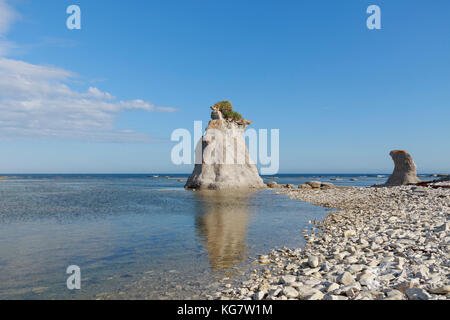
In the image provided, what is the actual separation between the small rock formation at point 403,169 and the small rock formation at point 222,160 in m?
20.3

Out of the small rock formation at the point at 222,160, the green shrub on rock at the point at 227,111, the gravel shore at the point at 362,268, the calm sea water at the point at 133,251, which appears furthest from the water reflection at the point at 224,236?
the green shrub on rock at the point at 227,111

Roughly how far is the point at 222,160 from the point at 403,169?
86.5 feet

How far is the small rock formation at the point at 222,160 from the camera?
46250 mm

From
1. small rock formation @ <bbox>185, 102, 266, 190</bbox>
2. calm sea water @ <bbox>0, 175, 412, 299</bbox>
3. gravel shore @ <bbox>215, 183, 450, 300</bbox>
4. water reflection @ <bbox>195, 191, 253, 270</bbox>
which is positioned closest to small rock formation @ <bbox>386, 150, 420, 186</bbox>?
small rock formation @ <bbox>185, 102, 266, 190</bbox>

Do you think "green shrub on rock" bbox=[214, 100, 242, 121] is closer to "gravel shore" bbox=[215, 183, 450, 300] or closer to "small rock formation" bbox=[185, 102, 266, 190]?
"small rock formation" bbox=[185, 102, 266, 190]

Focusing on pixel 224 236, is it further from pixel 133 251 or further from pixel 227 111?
pixel 227 111

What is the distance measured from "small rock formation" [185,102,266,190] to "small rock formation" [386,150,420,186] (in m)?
20.3

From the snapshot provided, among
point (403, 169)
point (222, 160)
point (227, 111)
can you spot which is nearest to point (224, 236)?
point (222, 160)

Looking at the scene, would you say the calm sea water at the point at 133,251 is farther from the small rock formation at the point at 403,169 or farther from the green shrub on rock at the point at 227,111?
the green shrub on rock at the point at 227,111

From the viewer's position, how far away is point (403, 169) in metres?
41.6

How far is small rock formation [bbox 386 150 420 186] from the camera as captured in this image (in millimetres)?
40844

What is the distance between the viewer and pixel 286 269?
8.13 meters
